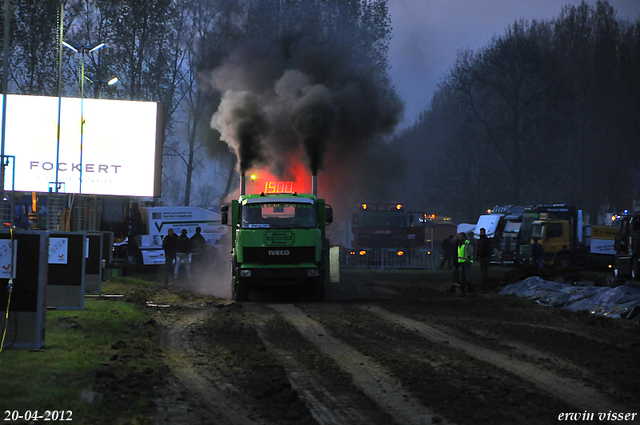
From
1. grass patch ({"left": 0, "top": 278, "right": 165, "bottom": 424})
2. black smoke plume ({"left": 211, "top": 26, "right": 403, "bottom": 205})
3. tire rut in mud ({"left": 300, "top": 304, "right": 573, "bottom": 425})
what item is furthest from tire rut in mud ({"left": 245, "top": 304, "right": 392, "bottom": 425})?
black smoke plume ({"left": 211, "top": 26, "right": 403, "bottom": 205})

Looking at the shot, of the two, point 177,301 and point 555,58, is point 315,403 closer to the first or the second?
point 177,301

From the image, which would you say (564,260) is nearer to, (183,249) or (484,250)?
(484,250)

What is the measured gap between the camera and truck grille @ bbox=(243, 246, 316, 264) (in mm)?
16953

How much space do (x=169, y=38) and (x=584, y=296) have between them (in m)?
34.7

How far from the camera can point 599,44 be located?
5088 cm

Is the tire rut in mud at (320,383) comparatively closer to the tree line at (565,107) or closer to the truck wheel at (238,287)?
the truck wheel at (238,287)

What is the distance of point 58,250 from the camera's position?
44.8ft

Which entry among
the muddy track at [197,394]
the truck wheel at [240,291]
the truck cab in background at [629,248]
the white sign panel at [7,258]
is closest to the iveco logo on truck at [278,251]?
the truck wheel at [240,291]

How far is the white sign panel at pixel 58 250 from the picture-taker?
13578mm

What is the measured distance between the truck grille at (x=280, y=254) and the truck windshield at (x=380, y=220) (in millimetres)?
17507

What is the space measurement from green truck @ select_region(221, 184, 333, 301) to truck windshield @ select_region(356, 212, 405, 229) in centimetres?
1673

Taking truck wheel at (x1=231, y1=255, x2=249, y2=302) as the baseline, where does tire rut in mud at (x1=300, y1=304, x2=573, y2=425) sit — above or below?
below

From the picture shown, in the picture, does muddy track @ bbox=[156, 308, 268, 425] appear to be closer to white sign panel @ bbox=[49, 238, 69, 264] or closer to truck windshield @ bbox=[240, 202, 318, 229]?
white sign panel @ bbox=[49, 238, 69, 264]

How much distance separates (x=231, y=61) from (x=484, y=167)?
28382mm
